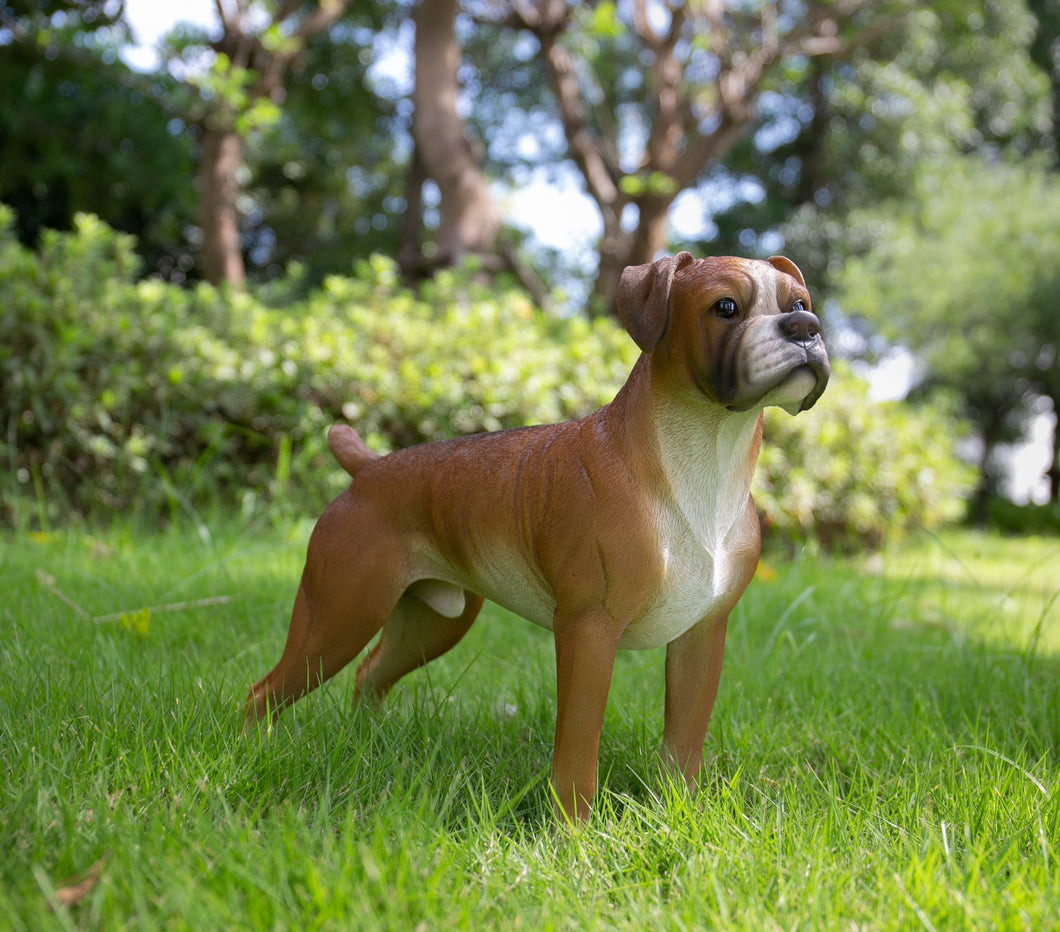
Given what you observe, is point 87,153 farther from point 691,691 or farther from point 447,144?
point 691,691

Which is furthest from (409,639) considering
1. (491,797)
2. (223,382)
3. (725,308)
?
(223,382)

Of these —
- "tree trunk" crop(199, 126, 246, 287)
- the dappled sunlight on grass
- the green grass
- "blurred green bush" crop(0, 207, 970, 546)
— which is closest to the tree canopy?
"tree trunk" crop(199, 126, 246, 287)

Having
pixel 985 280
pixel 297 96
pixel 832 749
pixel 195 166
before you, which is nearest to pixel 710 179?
pixel 985 280

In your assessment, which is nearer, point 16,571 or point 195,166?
point 16,571

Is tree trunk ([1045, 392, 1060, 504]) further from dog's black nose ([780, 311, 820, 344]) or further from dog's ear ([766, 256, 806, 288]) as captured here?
dog's black nose ([780, 311, 820, 344])

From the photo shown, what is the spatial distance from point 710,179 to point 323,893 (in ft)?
72.6

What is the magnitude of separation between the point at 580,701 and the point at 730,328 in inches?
33.8

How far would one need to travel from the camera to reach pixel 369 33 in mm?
14938

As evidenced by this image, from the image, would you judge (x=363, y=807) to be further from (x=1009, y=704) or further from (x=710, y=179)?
(x=710, y=179)

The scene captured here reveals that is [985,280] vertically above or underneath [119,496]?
above

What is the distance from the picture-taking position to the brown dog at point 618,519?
1.87 meters

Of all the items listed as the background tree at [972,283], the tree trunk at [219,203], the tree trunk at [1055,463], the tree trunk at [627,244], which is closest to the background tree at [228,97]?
the tree trunk at [219,203]

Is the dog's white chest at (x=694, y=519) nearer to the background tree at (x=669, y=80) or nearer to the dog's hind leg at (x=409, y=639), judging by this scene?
the dog's hind leg at (x=409, y=639)

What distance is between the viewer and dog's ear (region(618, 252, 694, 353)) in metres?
1.92
